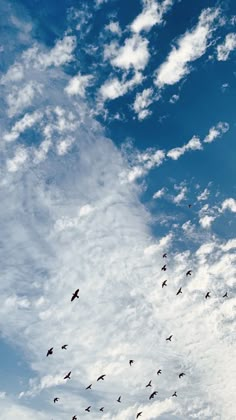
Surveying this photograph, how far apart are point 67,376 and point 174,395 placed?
21.7 m

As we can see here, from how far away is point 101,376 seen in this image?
4931 centimetres

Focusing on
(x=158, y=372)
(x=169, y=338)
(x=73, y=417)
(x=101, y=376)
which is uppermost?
(x=169, y=338)

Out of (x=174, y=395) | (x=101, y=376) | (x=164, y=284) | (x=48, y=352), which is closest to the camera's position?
(x=48, y=352)

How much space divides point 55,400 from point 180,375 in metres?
17.8

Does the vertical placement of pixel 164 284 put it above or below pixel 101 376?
above

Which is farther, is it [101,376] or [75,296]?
[101,376]

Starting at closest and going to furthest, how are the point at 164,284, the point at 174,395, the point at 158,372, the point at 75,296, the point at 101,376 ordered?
the point at 75,296 < the point at 164,284 < the point at 101,376 < the point at 158,372 < the point at 174,395

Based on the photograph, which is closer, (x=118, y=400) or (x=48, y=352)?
(x=48, y=352)

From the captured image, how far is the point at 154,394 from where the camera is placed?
54.8 metres

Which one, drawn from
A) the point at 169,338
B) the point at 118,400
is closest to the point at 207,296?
the point at 169,338

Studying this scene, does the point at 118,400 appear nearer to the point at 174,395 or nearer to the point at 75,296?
the point at 174,395

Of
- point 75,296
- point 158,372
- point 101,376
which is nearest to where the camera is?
point 75,296

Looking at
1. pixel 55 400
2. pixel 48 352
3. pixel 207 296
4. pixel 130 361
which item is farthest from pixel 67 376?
pixel 207 296

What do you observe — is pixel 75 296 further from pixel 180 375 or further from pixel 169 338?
pixel 180 375
